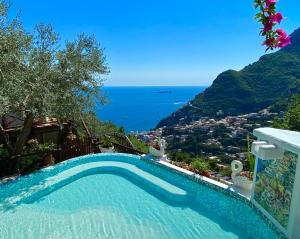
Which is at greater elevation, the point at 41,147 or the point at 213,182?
the point at 41,147

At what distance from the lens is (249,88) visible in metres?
68.1

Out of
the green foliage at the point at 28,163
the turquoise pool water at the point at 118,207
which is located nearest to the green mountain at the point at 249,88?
the turquoise pool water at the point at 118,207

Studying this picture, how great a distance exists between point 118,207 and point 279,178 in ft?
15.2

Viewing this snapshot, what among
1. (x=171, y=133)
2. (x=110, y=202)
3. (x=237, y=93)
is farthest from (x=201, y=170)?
(x=237, y=93)

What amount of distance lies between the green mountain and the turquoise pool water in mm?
54308

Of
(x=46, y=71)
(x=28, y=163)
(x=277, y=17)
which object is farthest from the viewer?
(x=28, y=163)

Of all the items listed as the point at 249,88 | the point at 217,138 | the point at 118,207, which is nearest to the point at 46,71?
the point at 118,207

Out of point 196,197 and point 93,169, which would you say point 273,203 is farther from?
point 93,169

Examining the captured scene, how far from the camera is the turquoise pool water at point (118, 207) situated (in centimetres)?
775

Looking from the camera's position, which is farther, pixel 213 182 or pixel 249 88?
pixel 249 88

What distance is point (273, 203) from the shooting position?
730 cm

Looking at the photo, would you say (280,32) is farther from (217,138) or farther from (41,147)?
(217,138)

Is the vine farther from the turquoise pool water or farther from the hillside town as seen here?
the hillside town

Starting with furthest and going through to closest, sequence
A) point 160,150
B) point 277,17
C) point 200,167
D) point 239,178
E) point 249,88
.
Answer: point 249,88
point 160,150
point 200,167
point 239,178
point 277,17
